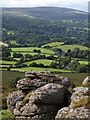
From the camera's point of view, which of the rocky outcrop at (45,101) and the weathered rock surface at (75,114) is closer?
the weathered rock surface at (75,114)

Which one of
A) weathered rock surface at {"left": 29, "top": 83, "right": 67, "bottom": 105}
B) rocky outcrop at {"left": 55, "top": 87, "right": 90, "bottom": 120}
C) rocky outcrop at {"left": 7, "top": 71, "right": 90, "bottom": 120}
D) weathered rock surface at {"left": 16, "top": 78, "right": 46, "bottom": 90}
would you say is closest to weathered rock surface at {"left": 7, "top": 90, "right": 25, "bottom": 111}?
rocky outcrop at {"left": 7, "top": 71, "right": 90, "bottom": 120}

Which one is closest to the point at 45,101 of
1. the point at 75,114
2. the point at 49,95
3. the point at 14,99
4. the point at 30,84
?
the point at 49,95

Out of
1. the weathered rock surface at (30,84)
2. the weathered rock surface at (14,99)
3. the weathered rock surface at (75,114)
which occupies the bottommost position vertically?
the weathered rock surface at (14,99)

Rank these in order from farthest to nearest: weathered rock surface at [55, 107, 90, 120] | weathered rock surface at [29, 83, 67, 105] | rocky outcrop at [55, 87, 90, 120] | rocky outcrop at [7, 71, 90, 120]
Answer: weathered rock surface at [29, 83, 67, 105] < rocky outcrop at [7, 71, 90, 120] < rocky outcrop at [55, 87, 90, 120] < weathered rock surface at [55, 107, 90, 120]

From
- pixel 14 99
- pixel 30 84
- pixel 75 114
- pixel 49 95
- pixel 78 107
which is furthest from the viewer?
pixel 14 99

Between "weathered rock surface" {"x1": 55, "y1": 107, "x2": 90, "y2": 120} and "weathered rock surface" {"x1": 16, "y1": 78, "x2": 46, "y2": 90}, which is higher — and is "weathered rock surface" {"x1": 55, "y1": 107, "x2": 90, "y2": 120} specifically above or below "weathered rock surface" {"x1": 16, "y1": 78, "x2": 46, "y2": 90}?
below

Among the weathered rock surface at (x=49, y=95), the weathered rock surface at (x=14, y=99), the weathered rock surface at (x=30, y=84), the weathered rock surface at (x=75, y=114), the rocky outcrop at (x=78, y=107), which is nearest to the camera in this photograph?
the weathered rock surface at (x=75, y=114)

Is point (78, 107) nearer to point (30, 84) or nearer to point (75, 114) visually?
point (75, 114)

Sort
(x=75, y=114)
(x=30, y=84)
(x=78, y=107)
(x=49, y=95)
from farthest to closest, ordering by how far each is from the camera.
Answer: (x=30, y=84)
(x=49, y=95)
(x=78, y=107)
(x=75, y=114)

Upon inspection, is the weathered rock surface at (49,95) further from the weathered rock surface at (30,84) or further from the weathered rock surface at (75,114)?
the weathered rock surface at (75,114)

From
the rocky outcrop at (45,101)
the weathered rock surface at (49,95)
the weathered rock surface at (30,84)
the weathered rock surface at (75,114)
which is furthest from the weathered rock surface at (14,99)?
the weathered rock surface at (75,114)

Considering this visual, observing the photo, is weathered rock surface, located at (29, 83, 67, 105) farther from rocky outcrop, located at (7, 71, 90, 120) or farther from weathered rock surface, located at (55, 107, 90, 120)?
weathered rock surface, located at (55, 107, 90, 120)
